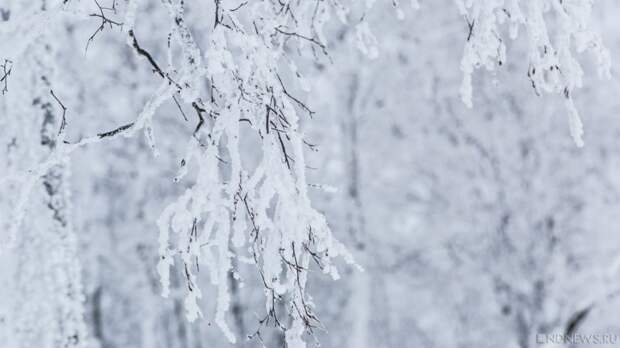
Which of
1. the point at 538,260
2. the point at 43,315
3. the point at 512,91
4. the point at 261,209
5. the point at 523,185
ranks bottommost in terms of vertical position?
the point at 261,209

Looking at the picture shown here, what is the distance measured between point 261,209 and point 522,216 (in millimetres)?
A: 10048

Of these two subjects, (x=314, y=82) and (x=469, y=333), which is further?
(x=469, y=333)

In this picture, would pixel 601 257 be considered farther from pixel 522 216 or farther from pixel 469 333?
pixel 469 333

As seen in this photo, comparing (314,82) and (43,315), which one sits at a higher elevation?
(314,82)

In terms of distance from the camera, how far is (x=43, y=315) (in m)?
5.55

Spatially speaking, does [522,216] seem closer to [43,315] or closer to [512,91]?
[512,91]

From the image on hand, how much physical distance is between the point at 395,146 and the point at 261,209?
34.7 ft

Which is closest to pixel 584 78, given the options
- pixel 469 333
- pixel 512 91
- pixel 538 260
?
pixel 512 91

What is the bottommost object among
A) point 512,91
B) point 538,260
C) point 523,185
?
point 538,260

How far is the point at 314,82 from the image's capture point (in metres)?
11.7

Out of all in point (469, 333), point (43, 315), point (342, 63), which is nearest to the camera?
point (43, 315)

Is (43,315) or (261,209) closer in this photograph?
(261,209)

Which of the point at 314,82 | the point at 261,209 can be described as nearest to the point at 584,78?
the point at 314,82

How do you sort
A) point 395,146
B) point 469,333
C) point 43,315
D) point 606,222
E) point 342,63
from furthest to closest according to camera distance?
point 469,333
point 395,146
point 606,222
point 342,63
point 43,315
